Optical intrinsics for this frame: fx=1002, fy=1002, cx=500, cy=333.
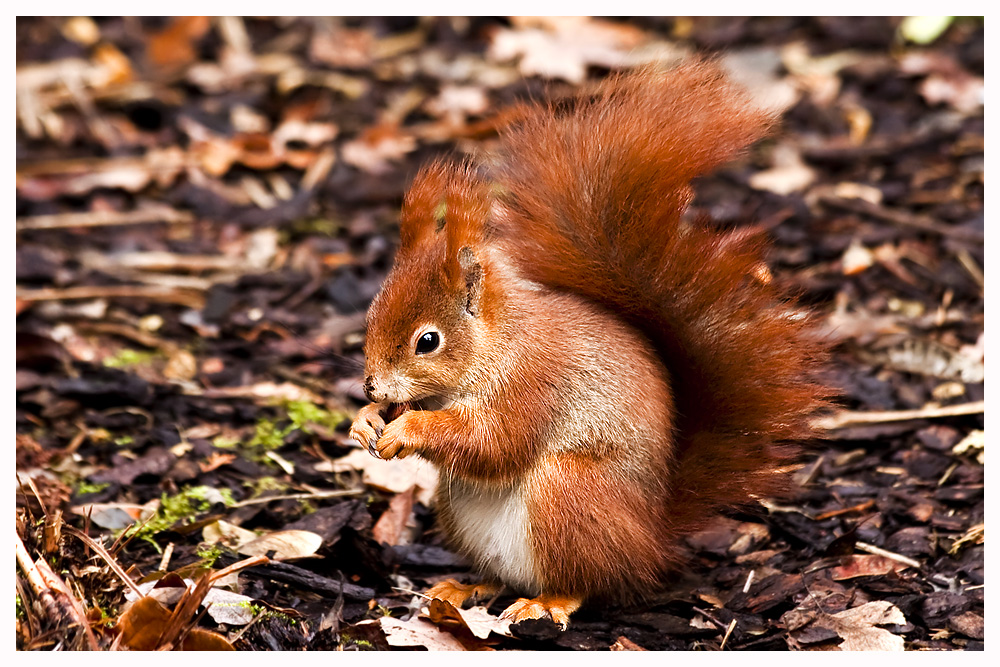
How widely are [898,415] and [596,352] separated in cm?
150

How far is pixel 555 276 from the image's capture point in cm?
245

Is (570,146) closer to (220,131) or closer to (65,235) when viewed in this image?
(65,235)

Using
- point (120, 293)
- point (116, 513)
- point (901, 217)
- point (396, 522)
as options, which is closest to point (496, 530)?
point (396, 522)

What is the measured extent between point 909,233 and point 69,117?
428 centimetres

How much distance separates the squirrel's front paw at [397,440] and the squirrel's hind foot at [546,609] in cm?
46

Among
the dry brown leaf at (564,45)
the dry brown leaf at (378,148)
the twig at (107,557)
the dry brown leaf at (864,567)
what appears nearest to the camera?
the twig at (107,557)

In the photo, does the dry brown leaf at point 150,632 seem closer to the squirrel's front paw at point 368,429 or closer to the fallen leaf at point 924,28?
the squirrel's front paw at point 368,429

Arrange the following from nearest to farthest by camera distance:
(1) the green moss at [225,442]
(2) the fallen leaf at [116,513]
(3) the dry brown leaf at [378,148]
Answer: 1. (2) the fallen leaf at [116,513]
2. (1) the green moss at [225,442]
3. (3) the dry brown leaf at [378,148]

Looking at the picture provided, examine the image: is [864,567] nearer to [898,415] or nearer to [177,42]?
[898,415]

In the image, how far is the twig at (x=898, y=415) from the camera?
331 centimetres

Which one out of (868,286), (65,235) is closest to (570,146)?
(868,286)

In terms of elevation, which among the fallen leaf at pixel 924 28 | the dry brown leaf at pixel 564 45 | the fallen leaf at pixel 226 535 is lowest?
the fallen leaf at pixel 226 535

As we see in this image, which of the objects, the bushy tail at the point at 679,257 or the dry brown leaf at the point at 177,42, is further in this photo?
the dry brown leaf at the point at 177,42

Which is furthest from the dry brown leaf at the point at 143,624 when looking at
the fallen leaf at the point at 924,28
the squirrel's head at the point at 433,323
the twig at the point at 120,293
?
the fallen leaf at the point at 924,28
